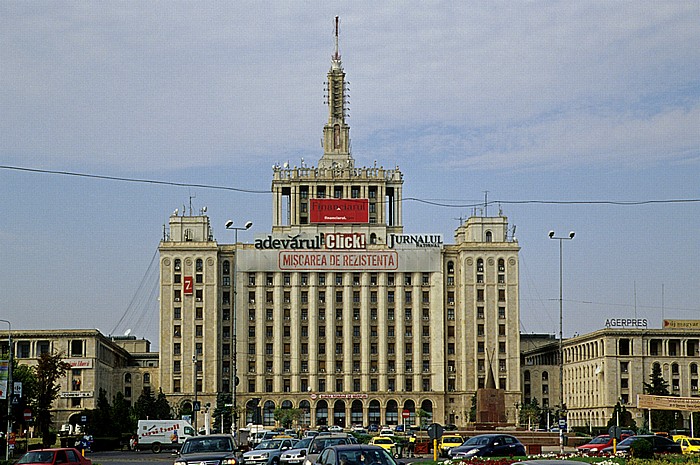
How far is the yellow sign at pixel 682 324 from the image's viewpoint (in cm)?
14038

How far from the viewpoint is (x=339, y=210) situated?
14850 centimetres

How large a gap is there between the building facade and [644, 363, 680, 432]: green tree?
24.1 metres

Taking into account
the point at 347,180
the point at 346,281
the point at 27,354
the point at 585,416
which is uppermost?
the point at 347,180

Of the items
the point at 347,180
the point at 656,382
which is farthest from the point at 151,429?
the point at 347,180

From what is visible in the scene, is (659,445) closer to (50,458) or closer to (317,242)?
(50,458)

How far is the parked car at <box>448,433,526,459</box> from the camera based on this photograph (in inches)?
2008

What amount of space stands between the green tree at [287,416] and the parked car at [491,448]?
89677 millimetres

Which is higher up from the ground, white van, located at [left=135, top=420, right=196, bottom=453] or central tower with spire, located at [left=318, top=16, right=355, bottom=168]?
central tower with spire, located at [left=318, top=16, right=355, bottom=168]

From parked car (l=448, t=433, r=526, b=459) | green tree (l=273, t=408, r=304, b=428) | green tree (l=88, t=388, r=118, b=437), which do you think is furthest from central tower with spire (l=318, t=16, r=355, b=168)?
parked car (l=448, t=433, r=526, b=459)

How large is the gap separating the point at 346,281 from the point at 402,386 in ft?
53.7

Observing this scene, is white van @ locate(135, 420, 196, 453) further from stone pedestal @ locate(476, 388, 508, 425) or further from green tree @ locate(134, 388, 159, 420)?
green tree @ locate(134, 388, 159, 420)

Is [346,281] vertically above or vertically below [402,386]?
above

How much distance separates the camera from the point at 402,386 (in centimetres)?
14888

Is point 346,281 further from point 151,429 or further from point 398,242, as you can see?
point 151,429
